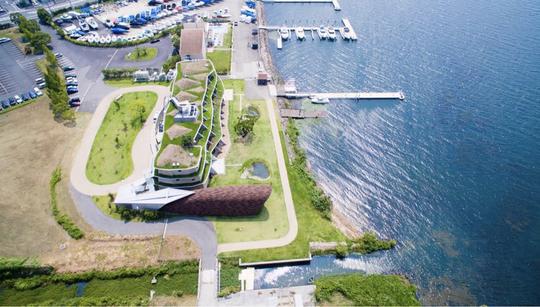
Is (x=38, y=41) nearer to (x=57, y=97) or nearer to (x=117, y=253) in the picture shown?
(x=57, y=97)

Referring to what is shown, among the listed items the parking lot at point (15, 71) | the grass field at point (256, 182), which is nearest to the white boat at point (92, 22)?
the parking lot at point (15, 71)

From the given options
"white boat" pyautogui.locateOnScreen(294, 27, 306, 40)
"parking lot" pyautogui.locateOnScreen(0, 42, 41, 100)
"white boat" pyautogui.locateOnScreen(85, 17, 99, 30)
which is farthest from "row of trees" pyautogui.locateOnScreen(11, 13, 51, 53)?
"white boat" pyautogui.locateOnScreen(294, 27, 306, 40)

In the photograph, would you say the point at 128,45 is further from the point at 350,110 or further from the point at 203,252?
the point at 203,252

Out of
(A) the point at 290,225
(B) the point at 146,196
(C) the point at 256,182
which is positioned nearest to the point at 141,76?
(B) the point at 146,196

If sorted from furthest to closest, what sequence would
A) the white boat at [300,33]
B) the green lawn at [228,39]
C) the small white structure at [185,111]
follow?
the white boat at [300,33] < the green lawn at [228,39] < the small white structure at [185,111]

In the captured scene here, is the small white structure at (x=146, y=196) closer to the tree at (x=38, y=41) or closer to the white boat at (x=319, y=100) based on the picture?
the white boat at (x=319, y=100)

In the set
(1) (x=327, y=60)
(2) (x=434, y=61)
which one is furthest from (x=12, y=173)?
(2) (x=434, y=61)
